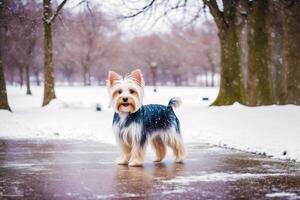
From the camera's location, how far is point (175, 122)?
11.0 meters

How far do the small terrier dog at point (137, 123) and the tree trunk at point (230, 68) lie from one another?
12591 millimetres

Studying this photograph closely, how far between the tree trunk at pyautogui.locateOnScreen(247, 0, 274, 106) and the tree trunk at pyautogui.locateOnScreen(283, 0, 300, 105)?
0.76 m

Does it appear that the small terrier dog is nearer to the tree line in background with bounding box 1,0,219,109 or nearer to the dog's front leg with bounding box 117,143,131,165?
the dog's front leg with bounding box 117,143,131,165

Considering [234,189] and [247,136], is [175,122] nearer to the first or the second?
[234,189]

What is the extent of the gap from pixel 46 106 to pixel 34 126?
9.02 meters

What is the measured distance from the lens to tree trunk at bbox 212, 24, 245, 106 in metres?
23.6

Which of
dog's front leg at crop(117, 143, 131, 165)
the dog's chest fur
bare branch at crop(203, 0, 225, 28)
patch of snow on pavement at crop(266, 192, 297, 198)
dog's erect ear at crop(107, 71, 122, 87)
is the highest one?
bare branch at crop(203, 0, 225, 28)

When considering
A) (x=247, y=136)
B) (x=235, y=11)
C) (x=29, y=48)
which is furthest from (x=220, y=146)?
(x=29, y=48)

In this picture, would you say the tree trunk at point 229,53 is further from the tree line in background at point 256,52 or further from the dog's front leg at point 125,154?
the dog's front leg at point 125,154

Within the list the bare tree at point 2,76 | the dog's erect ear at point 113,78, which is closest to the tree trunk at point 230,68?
the bare tree at point 2,76

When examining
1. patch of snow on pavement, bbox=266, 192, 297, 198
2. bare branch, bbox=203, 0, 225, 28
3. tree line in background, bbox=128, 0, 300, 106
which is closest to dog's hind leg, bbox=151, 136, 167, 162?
patch of snow on pavement, bbox=266, 192, 297, 198

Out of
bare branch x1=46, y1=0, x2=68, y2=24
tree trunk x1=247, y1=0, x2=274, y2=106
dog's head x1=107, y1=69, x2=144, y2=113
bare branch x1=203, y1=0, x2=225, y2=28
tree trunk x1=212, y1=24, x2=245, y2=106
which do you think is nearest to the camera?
dog's head x1=107, y1=69, x2=144, y2=113

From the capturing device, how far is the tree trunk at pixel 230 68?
77.3 ft

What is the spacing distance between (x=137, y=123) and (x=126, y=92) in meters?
0.70
